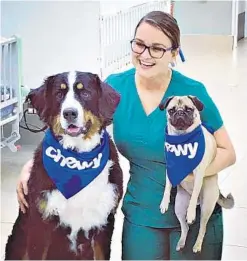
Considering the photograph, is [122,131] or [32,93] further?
[122,131]

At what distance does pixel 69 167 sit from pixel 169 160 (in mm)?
241

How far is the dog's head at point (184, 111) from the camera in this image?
4.49ft

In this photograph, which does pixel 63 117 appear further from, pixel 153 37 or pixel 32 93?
pixel 153 37

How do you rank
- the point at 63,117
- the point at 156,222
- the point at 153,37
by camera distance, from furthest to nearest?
the point at 156,222 < the point at 153,37 < the point at 63,117

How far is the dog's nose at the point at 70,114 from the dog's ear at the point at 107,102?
0.07 meters

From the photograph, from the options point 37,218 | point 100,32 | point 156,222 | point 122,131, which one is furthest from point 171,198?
point 100,32

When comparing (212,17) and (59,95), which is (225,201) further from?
(212,17)

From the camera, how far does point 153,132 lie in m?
1.42

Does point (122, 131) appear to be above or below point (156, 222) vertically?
above

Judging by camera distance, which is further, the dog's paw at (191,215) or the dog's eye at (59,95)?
the dog's paw at (191,215)

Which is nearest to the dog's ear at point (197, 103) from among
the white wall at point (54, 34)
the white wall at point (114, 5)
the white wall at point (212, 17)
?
the white wall at point (54, 34)

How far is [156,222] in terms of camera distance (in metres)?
1.50

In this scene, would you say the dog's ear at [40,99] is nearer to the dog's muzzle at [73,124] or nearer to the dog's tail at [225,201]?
the dog's muzzle at [73,124]

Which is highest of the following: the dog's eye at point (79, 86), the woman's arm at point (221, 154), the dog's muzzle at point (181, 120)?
the dog's eye at point (79, 86)
